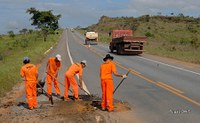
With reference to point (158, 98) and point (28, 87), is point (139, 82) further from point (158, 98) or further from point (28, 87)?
point (28, 87)

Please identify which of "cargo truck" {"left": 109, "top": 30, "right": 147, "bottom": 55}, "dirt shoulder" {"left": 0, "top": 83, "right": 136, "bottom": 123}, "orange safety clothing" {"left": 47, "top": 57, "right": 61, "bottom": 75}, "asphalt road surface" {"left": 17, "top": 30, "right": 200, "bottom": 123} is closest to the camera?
"dirt shoulder" {"left": 0, "top": 83, "right": 136, "bottom": 123}

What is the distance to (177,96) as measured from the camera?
1168cm

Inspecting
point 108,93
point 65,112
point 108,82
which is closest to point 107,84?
point 108,82

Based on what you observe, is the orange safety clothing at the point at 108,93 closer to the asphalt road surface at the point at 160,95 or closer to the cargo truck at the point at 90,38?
the asphalt road surface at the point at 160,95

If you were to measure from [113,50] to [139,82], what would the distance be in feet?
74.7

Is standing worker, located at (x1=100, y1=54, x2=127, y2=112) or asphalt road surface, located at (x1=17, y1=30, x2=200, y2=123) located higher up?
standing worker, located at (x1=100, y1=54, x2=127, y2=112)

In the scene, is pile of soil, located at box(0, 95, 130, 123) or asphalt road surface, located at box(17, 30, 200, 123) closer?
pile of soil, located at box(0, 95, 130, 123)

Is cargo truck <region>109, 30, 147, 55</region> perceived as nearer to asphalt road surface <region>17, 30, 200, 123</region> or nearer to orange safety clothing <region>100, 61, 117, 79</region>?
asphalt road surface <region>17, 30, 200, 123</region>

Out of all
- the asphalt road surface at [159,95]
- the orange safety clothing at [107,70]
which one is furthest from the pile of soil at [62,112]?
the orange safety clothing at [107,70]

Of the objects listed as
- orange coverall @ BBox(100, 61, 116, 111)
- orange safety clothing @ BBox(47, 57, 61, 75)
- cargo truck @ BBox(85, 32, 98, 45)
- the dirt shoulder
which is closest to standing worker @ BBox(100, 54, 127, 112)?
orange coverall @ BBox(100, 61, 116, 111)

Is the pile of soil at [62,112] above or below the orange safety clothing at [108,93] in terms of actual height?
below

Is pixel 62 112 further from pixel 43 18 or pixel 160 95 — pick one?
pixel 43 18

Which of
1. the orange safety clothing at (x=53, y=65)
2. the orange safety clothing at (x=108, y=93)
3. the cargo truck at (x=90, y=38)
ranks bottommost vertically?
the cargo truck at (x=90, y=38)

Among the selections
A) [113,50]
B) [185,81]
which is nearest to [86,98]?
[185,81]
